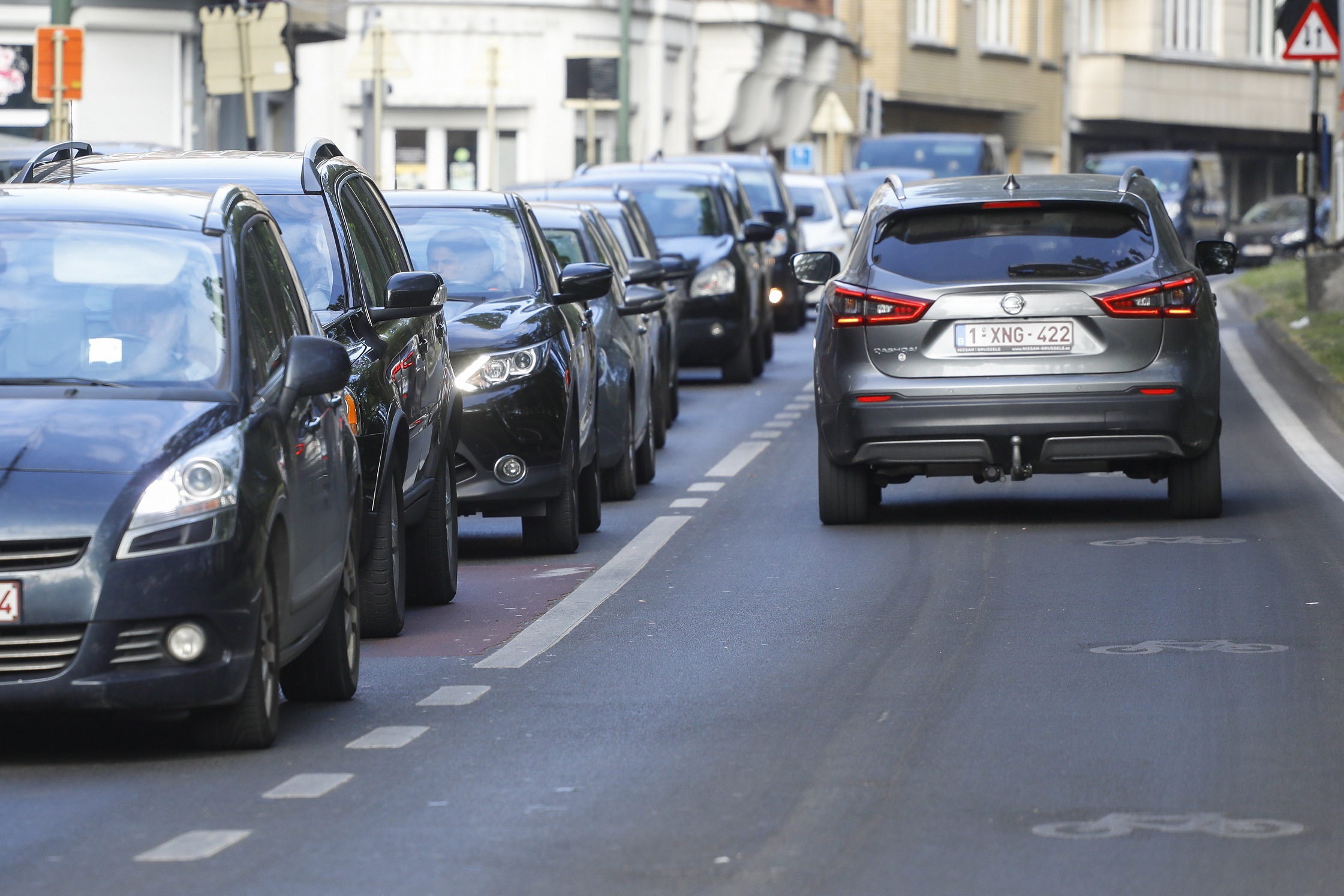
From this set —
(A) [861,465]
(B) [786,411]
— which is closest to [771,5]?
(B) [786,411]

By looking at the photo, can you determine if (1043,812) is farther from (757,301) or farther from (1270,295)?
(1270,295)

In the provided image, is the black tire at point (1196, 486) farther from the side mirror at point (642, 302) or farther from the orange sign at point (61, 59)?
the orange sign at point (61, 59)

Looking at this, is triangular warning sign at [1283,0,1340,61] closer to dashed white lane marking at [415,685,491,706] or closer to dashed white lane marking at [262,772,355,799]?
dashed white lane marking at [415,685,491,706]

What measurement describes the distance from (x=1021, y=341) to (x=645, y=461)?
3759mm

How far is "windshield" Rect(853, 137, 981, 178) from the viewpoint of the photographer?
53.3 m

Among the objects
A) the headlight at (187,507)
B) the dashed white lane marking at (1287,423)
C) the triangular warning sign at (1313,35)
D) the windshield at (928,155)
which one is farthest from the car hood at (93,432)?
the windshield at (928,155)

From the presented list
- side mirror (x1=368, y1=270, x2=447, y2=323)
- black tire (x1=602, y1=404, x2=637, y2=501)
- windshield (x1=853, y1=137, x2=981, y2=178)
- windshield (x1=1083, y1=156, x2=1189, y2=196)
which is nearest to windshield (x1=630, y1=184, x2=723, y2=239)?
black tire (x1=602, y1=404, x2=637, y2=501)

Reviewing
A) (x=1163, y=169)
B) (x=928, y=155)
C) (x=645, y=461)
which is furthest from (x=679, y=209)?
(x=1163, y=169)

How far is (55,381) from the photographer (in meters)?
7.69

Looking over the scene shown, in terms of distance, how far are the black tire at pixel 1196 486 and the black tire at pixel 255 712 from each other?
6718 mm

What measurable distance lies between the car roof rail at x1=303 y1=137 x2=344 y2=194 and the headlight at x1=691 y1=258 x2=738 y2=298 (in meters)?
13.6

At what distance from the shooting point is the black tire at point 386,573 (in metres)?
9.72

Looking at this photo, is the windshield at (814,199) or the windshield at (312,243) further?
the windshield at (814,199)

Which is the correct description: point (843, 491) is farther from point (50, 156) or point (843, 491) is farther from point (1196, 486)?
point (50, 156)
